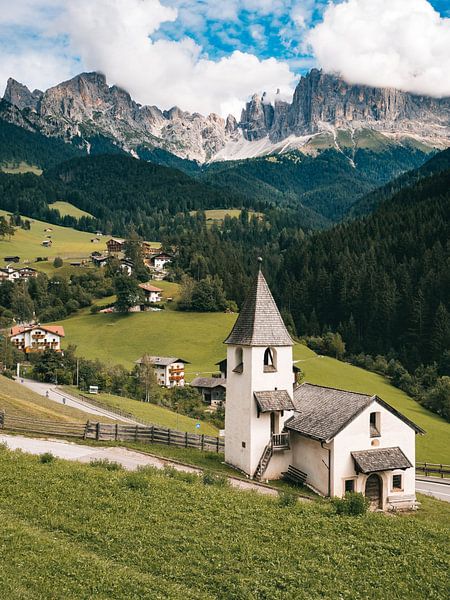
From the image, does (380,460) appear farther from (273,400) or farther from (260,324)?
(260,324)

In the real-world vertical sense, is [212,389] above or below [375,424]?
below

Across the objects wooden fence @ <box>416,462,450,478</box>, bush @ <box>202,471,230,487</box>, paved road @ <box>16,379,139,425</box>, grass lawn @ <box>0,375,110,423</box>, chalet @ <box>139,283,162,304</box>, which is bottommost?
wooden fence @ <box>416,462,450,478</box>

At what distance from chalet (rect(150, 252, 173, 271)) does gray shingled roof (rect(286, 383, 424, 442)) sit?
149681 millimetres

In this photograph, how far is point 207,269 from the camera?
16188 centimetres

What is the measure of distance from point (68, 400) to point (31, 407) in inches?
920

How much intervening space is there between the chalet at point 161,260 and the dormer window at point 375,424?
504ft

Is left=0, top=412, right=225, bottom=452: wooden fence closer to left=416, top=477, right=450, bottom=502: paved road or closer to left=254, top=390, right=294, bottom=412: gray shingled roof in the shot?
left=254, top=390, right=294, bottom=412: gray shingled roof

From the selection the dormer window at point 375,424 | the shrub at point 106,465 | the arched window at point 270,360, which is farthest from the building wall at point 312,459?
the shrub at point 106,465

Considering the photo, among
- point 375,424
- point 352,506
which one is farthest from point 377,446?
point 352,506

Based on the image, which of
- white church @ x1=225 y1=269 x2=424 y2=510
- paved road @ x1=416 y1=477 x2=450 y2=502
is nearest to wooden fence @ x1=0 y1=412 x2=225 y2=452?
white church @ x1=225 y1=269 x2=424 y2=510

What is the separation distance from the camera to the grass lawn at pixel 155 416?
60.2m

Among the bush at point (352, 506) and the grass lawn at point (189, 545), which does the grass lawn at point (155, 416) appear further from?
the bush at point (352, 506)

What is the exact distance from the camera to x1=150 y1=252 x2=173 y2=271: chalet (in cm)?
18165

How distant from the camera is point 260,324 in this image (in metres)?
33.8
